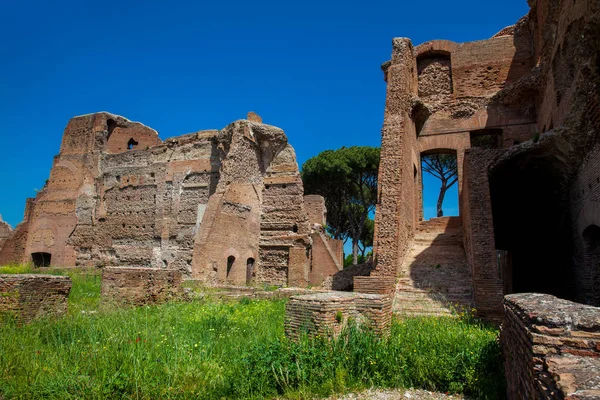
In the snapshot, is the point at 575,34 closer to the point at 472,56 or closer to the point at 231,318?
the point at 472,56

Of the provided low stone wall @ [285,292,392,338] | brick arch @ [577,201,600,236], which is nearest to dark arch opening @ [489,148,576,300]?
brick arch @ [577,201,600,236]

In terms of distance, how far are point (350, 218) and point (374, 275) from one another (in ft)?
68.0

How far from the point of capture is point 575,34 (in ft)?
31.3

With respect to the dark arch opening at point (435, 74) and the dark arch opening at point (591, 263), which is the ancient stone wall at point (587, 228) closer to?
the dark arch opening at point (591, 263)

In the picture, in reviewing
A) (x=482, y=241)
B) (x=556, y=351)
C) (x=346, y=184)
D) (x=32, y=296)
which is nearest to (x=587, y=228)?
(x=482, y=241)

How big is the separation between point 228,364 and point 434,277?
6.91 metres

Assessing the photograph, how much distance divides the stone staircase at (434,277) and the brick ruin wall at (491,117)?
1.48 feet

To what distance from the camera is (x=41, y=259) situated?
70.3 feet

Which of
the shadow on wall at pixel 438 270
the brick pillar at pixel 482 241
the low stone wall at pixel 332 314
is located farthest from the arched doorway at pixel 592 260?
the low stone wall at pixel 332 314

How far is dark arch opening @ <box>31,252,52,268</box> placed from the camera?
21016 mm

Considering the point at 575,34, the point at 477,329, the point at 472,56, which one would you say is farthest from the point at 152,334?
the point at 472,56

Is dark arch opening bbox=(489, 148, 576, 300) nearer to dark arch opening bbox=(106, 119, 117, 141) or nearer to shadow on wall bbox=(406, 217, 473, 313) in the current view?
shadow on wall bbox=(406, 217, 473, 313)

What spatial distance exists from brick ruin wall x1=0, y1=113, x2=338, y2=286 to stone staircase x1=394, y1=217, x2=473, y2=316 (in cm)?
537

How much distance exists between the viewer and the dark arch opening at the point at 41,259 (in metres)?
21.0
